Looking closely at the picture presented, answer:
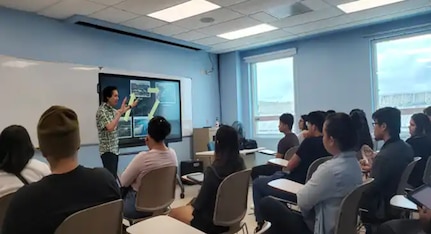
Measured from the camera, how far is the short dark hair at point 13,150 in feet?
6.13

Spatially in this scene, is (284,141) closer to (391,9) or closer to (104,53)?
(391,9)

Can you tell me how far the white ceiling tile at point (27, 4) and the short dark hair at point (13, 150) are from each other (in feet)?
9.53

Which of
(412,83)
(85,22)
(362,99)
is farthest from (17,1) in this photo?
(412,83)

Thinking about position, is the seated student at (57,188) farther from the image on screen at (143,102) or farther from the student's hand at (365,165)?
the image on screen at (143,102)

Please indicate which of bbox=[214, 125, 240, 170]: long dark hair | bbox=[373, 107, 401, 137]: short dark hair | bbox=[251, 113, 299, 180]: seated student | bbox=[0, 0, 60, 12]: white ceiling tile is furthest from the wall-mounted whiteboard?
bbox=[373, 107, 401, 137]: short dark hair

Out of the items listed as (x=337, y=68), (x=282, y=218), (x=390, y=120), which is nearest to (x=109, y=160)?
(x=282, y=218)

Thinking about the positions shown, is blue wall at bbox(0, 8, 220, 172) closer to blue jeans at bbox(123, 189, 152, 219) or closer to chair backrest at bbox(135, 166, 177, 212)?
blue jeans at bbox(123, 189, 152, 219)

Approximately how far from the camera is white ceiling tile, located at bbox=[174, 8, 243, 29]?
4.89m

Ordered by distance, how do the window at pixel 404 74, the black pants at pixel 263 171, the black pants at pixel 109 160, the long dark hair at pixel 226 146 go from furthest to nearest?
the window at pixel 404 74 < the black pants at pixel 263 171 < the black pants at pixel 109 160 < the long dark hair at pixel 226 146

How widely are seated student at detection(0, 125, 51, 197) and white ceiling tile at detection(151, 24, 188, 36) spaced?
3.84m

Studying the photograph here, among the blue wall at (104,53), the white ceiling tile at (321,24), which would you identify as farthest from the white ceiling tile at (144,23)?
the white ceiling tile at (321,24)

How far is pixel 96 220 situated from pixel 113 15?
13.1 feet

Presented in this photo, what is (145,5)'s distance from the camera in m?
4.48

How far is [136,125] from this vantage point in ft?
18.9
